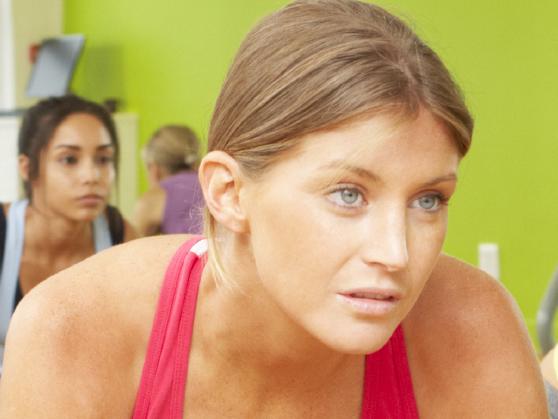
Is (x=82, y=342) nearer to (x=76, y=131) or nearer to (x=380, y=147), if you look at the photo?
(x=380, y=147)

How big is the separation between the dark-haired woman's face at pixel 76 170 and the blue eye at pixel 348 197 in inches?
71.3

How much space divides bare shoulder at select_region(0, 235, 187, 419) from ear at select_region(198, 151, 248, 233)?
0.49ft

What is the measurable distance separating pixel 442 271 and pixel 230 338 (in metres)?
0.24

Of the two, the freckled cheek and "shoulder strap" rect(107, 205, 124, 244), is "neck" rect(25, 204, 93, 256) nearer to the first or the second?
"shoulder strap" rect(107, 205, 124, 244)

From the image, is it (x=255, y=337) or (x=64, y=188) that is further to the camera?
(x=64, y=188)

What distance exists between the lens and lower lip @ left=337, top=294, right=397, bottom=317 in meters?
0.88

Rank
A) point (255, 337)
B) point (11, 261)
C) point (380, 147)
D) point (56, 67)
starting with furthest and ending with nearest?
point (56, 67) < point (11, 261) < point (255, 337) < point (380, 147)

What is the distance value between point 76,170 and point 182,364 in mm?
1681

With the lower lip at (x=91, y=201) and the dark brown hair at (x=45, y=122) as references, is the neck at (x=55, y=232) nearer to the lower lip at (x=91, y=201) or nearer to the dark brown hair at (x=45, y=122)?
the lower lip at (x=91, y=201)

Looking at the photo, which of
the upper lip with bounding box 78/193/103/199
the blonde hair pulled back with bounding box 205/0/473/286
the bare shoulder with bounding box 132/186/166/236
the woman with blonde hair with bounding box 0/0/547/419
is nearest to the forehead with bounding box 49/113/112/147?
the upper lip with bounding box 78/193/103/199

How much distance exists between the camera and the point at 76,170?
8.75 feet

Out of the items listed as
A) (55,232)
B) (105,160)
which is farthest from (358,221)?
(105,160)

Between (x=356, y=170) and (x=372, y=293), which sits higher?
(x=356, y=170)

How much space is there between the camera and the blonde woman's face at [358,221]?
0.86m
